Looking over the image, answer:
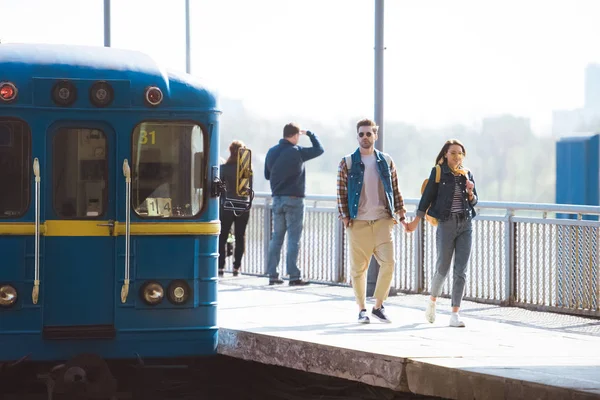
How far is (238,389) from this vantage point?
10.8m

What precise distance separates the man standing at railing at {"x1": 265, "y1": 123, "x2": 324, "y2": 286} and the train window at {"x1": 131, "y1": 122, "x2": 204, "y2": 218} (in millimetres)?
5475

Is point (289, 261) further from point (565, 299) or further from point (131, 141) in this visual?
point (131, 141)

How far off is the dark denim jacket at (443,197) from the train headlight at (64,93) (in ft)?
11.3

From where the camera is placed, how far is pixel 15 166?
28.4 ft

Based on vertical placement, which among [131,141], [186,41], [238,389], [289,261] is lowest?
[238,389]

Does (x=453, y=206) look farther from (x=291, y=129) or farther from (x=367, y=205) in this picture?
(x=291, y=129)

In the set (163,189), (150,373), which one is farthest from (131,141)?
(150,373)

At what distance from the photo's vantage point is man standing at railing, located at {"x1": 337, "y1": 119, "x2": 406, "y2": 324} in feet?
35.4

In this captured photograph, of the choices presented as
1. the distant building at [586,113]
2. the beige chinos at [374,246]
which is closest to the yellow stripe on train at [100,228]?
the beige chinos at [374,246]

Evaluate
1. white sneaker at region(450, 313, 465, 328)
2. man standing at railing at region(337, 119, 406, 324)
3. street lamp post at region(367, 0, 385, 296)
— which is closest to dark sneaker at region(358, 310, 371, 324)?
man standing at railing at region(337, 119, 406, 324)

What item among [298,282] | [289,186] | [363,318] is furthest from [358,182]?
[298,282]

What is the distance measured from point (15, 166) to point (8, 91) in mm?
521

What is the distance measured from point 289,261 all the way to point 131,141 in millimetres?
6422

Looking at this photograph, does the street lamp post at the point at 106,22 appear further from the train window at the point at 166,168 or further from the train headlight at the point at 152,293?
the train headlight at the point at 152,293
